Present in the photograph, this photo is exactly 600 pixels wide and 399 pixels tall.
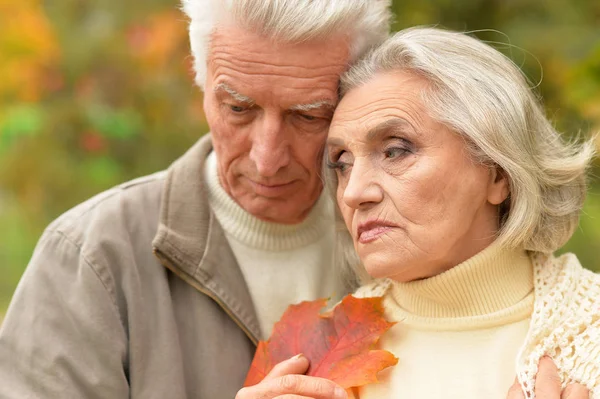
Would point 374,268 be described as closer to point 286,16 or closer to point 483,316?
point 483,316

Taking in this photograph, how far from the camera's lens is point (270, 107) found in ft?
8.30

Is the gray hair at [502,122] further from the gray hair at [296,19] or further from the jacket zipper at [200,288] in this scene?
the jacket zipper at [200,288]

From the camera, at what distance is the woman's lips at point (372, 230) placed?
2.29m

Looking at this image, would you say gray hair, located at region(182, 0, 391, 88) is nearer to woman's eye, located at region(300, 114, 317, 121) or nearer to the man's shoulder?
woman's eye, located at region(300, 114, 317, 121)

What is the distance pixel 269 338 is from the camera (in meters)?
2.56

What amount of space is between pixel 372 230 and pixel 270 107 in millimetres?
524

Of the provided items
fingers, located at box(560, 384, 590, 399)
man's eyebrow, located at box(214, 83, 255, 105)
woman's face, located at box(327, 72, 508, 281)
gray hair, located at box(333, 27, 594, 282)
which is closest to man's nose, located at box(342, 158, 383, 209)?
woman's face, located at box(327, 72, 508, 281)

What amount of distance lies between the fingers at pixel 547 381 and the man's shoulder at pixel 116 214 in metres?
1.31

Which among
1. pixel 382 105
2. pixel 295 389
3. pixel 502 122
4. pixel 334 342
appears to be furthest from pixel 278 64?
pixel 295 389

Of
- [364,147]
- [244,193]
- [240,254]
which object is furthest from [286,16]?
[240,254]

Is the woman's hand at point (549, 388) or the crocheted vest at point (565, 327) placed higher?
the crocheted vest at point (565, 327)

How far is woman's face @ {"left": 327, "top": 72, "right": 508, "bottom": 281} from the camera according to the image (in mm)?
2260

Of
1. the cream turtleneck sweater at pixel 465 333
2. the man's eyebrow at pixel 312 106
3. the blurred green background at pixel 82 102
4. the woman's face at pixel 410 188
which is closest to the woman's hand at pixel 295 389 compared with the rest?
the cream turtleneck sweater at pixel 465 333

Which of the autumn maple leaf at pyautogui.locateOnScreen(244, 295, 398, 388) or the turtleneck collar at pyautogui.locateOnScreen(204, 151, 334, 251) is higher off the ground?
the turtleneck collar at pyautogui.locateOnScreen(204, 151, 334, 251)
